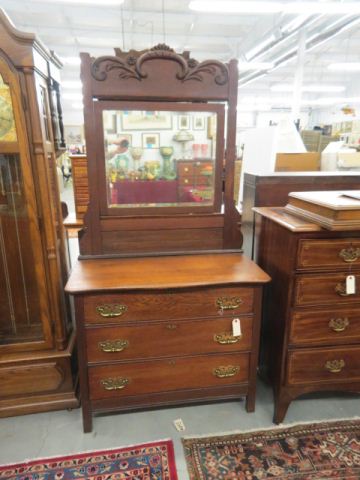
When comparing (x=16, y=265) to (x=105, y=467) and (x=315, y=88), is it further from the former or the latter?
(x=315, y=88)

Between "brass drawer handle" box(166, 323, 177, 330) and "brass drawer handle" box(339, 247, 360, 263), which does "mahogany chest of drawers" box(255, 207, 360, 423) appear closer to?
"brass drawer handle" box(339, 247, 360, 263)

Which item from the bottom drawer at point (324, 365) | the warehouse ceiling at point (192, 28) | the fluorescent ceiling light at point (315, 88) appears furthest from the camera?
the fluorescent ceiling light at point (315, 88)

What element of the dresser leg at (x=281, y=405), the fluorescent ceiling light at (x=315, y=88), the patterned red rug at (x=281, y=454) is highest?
the fluorescent ceiling light at (x=315, y=88)

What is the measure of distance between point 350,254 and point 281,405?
2.81 feet

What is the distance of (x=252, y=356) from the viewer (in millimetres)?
1642

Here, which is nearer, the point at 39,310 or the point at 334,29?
the point at 39,310

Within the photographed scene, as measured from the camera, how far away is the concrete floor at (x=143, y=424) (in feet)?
5.06

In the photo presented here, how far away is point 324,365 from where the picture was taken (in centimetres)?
165

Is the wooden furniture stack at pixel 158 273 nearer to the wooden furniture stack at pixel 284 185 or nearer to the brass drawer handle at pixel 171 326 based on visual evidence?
the brass drawer handle at pixel 171 326

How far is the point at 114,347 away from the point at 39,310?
1.84 ft

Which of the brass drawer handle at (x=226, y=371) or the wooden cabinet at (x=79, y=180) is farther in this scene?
the wooden cabinet at (x=79, y=180)

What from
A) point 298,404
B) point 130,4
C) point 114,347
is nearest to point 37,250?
point 114,347

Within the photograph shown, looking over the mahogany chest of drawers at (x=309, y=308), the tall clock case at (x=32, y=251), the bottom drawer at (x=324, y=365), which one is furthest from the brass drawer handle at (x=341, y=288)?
the tall clock case at (x=32, y=251)

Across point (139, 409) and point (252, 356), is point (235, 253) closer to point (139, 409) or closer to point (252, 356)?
point (252, 356)
